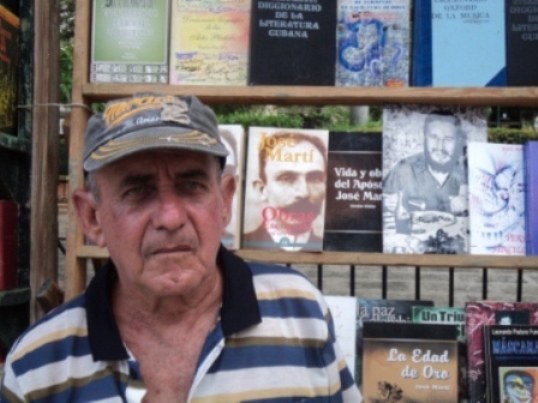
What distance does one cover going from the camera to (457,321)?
229cm

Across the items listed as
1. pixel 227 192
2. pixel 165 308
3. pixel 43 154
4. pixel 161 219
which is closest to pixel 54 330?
pixel 165 308

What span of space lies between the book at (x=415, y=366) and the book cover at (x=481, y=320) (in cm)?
5

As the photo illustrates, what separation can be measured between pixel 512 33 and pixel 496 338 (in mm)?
1035

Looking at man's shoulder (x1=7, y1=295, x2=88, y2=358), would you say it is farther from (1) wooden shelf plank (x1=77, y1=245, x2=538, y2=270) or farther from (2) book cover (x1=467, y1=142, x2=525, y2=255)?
(2) book cover (x1=467, y1=142, x2=525, y2=255)

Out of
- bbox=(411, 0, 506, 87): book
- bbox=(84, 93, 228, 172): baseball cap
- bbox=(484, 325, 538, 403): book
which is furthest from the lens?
bbox=(411, 0, 506, 87): book

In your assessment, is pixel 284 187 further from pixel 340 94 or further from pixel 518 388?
pixel 518 388

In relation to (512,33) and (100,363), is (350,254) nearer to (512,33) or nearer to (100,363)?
(512,33)

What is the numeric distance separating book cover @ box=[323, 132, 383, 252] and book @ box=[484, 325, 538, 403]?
486 mm

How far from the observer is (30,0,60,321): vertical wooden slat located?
2.43 meters

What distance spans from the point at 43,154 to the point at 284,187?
881 mm

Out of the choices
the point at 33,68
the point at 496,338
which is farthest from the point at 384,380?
the point at 33,68

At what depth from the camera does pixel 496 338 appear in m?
2.22

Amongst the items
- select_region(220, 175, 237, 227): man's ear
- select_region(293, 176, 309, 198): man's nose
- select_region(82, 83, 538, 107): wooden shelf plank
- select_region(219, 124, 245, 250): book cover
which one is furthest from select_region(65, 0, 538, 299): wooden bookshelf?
select_region(220, 175, 237, 227): man's ear

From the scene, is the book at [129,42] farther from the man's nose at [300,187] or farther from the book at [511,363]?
the book at [511,363]
